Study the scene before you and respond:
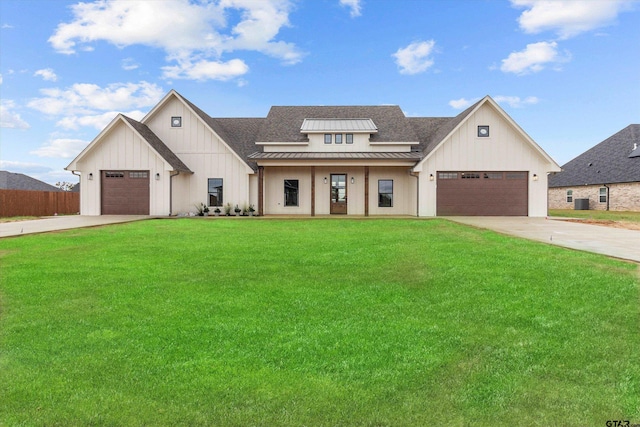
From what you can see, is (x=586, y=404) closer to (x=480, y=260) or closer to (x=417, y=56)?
(x=480, y=260)

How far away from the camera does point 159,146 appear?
70.3ft

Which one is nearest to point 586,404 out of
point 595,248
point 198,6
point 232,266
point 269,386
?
point 269,386

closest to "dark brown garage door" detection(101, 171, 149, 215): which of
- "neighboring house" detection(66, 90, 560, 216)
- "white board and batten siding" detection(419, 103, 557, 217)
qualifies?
"neighboring house" detection(66, 90, 560, 216)

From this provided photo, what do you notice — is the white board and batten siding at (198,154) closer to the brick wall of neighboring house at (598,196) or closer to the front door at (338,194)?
the front door at (338,194)

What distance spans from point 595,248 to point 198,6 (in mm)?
18463

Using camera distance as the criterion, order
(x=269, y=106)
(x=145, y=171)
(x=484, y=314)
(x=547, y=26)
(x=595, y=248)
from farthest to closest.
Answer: (x=269, y=106) < (x=145, y=171) < (x=547, y=26) < (x=595, y=248) < (x=484, y=314)

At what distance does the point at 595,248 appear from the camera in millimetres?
9281

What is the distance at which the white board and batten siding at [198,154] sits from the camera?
22438mm

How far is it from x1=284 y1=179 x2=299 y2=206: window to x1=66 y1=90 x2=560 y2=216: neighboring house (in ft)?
0.21

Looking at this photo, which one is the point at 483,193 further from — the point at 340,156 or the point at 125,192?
the point at 125,192

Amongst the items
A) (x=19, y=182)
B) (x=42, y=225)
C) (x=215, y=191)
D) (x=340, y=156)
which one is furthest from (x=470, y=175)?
(x=19, y=182)

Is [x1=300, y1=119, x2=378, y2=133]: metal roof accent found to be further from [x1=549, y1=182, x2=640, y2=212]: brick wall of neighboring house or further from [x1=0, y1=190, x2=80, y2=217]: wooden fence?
[x1=549, y1=182, x2=640, y2=212]: brick wall of neighboring house

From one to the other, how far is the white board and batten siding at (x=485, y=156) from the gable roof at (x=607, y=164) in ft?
47.3

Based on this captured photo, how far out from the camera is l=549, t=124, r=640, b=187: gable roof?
31.0 m
